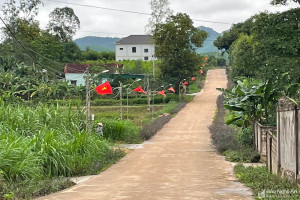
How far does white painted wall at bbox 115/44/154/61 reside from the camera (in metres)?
84.9

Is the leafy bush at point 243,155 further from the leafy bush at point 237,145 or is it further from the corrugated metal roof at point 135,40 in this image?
the corrugated metal roof at point 135,40

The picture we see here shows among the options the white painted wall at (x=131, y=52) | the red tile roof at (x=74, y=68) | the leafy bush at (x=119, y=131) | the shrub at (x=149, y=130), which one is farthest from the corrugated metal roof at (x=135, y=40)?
the leafy bush at (x=119, y=131)

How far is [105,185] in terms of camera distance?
9992mm

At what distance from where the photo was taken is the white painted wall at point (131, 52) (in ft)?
278

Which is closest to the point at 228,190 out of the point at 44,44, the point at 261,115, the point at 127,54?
the point at 261,115

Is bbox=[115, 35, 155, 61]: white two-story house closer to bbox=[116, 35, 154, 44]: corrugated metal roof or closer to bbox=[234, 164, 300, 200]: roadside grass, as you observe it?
bbox=[116, 35, 154, 44]: corrugated metal roof

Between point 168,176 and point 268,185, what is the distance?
3.58 metres

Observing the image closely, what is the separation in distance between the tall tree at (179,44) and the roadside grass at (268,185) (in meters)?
36.0

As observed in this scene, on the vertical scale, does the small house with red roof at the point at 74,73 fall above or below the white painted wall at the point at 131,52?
below

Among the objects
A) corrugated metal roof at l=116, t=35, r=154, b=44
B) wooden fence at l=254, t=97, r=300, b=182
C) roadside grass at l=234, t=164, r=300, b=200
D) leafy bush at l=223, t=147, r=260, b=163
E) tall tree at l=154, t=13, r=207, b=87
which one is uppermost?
corrugated metal roof at l=116, t=35, r=154, b=44

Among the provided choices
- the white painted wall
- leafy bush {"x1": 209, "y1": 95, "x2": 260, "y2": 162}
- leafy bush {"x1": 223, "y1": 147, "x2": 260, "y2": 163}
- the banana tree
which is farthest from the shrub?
the white painted wall

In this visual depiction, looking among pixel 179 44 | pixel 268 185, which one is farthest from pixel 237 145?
pixel 179 44

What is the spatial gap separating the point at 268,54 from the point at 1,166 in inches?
325

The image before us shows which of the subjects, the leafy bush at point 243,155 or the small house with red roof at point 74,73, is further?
the small house with red roof at point 74,73
